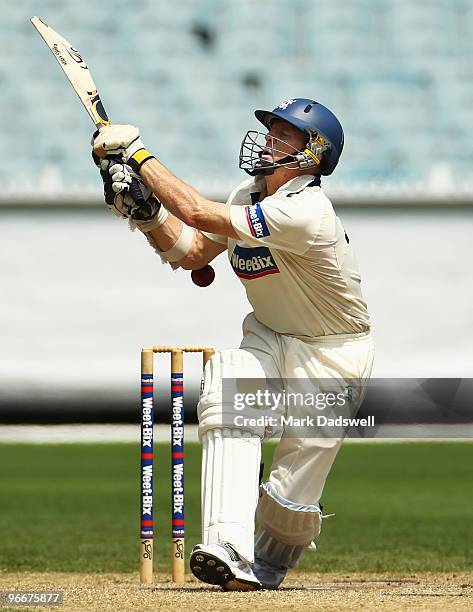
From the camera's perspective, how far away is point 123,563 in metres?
5.88

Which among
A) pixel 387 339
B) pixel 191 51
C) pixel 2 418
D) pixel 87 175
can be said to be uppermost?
pixel 191 51

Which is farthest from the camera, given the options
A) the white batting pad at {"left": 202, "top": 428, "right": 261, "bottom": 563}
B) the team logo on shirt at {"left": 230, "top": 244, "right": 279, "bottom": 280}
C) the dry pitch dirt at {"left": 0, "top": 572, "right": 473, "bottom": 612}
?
the team logo on shirt at {"left": 230, "top": 244, "right": 279, "bottom": 280}

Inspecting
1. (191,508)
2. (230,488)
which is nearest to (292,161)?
(230,488)

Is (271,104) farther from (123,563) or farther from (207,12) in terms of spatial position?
(123,563)

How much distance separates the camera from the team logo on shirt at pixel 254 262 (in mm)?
4660

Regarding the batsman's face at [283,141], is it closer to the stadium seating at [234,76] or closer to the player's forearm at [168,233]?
the player's forearm at [168,233]

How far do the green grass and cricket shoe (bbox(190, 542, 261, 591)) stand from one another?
1355 mm

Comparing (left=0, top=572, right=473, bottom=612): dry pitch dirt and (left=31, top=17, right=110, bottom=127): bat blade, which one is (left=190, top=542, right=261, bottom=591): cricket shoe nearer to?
(left=0, top=572, right=473, bottom=612): dry pitch dirt

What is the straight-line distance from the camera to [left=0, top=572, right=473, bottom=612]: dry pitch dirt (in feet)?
13.2

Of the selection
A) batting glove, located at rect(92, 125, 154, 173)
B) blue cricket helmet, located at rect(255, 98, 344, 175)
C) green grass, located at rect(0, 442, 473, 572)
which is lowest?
green grass, located at rect(0, 442, 473, 572)

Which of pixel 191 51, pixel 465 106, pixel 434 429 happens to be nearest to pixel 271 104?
pixel 191 51

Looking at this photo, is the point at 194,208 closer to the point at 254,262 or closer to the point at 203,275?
the point at 254,262

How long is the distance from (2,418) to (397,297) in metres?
3.95

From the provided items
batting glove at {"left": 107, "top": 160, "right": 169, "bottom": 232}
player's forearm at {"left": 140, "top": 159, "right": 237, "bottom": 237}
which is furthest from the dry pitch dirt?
batting glove at {"left": 107, "top": 160, "right": 169, "bottom": 232}
